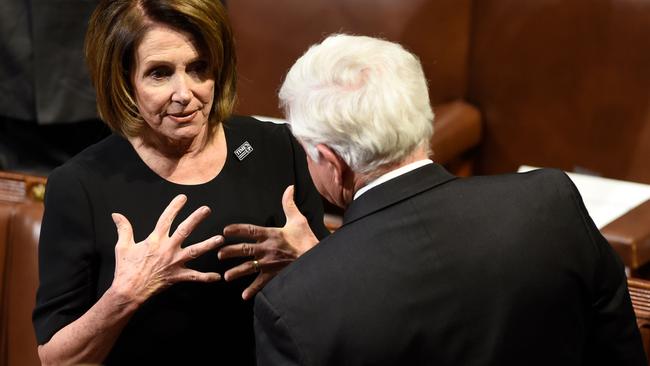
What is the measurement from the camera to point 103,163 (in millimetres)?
1596

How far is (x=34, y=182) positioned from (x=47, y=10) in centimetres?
50

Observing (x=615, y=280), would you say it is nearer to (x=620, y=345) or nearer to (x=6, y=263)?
(x=620, y=345)

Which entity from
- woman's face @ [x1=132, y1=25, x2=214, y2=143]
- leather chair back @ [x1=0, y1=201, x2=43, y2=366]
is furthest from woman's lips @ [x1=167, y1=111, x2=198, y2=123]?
leather chair back @ [x1=0, y1=201, x2=43, y2=366]

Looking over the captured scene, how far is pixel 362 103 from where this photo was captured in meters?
1.29

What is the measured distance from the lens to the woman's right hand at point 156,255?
1.47 meters

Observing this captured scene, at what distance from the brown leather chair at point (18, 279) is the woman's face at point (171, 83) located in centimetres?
58

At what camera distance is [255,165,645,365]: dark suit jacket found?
1.25 meters

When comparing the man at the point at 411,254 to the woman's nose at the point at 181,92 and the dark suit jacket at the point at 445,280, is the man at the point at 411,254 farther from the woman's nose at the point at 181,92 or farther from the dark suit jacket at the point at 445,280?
the woman's nose at the point at 181,92

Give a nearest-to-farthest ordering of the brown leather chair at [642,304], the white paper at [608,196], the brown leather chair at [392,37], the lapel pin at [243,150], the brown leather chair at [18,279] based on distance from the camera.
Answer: the lapel pin at [243,150]
the brown leather chair at [642,304]
the brown leather chair at [18,279]
the white paper at [608,196]
the brown leather chair at [392,37]

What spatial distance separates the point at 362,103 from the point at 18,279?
1053 millimetres

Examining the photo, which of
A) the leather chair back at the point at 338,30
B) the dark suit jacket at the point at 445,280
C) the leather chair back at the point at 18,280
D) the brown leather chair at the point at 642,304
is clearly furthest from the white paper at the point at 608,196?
the leather chair back at the point at 18,280

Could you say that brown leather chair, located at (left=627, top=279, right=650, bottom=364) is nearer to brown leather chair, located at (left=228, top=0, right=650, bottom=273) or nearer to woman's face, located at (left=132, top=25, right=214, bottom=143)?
brown leather chair, located at (left=228, top=0, right=650, bottom=273)

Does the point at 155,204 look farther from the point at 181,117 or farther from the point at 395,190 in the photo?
the point at 395,190

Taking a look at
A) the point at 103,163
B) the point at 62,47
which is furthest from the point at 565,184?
the point at 62,47
